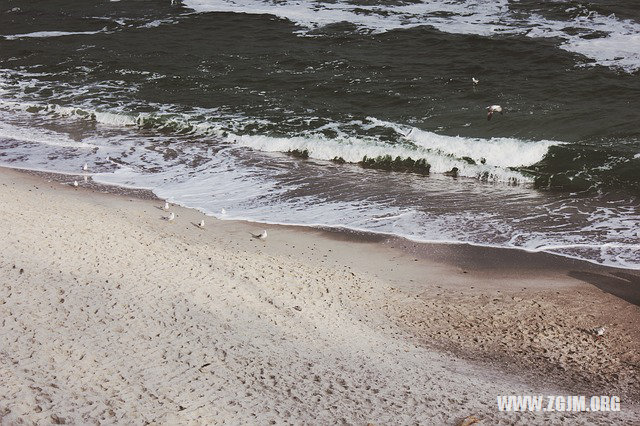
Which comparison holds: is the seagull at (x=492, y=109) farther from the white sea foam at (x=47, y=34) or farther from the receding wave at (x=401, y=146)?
the white sea foam at (x=47, y=34)

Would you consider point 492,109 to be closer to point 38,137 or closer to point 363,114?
point 363,114

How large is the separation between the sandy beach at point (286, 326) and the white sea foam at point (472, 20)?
39.3 feet

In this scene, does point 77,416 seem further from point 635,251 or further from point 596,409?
point 635,251

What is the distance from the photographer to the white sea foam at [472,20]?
21141 millimetres

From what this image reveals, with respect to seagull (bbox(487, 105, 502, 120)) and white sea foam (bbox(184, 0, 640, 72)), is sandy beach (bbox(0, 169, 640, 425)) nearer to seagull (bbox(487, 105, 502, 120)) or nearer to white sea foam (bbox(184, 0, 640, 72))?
seagull (bbox(487, 105, 502, 120))

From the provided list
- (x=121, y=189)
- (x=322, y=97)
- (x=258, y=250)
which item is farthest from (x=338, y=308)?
(x=322, y=97)

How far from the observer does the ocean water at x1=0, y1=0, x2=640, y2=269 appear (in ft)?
41.8

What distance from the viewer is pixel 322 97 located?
18.9 m

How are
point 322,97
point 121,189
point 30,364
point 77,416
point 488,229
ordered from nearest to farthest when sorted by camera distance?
point 77,416 < point 30,364 < point 488,229 < point 121,189 < point 322,97

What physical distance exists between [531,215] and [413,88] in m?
7.54

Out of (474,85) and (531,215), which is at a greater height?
(474,85)

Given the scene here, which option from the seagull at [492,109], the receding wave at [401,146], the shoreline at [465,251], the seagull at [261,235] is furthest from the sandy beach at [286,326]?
the seagull at [492,109]

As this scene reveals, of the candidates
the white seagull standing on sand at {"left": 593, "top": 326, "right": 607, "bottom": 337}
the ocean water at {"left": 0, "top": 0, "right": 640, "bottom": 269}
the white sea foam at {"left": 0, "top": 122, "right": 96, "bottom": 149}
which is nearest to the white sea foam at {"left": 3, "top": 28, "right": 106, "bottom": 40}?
the ocean water at {"left": 0, "top": 0, "right": 640, "bottom": 269}

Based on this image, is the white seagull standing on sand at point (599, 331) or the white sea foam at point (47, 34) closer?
the white seagull standing on sand at point (599, 331)
